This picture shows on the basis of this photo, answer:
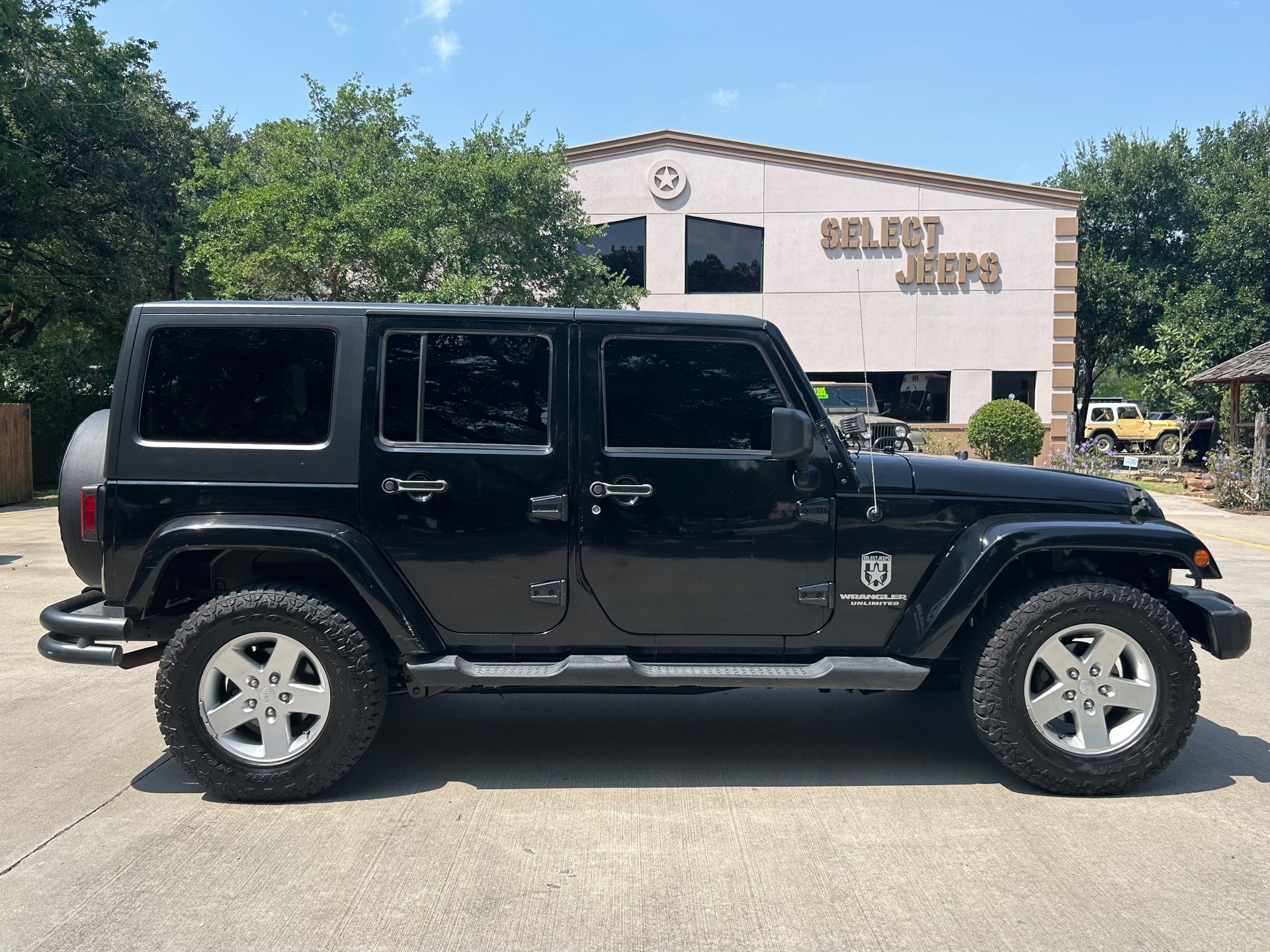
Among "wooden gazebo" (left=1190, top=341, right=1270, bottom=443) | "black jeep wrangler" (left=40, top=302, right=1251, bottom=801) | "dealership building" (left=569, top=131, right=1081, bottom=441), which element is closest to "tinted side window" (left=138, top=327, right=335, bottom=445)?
"black jeep wrangler" (left=40, top=302, right=1251, bottom=801)

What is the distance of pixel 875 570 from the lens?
4199 mm

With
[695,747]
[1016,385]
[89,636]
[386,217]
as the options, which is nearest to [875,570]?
[695,747]

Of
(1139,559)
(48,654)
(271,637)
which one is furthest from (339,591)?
(1139,559)

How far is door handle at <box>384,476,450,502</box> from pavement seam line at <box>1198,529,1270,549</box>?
11678 mm

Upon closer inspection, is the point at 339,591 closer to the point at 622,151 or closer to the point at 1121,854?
the point at 1121,854

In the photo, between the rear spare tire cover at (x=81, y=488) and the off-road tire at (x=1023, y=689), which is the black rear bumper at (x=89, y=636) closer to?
the rear spare tire cover at (x=81, y=488)

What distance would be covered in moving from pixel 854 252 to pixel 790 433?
21541 millimetres

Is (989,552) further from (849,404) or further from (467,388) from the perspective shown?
(849,404)

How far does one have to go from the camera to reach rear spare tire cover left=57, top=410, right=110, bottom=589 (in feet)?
13.5

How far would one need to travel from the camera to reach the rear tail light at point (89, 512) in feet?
13.4

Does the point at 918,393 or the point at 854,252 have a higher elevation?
the point at 854,252

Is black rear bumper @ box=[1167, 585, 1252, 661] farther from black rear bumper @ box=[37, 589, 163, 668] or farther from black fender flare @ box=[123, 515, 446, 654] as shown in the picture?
black rear bumper @ box=[37, 589, 163, 668]

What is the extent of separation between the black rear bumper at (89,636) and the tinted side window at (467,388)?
1.40 meters

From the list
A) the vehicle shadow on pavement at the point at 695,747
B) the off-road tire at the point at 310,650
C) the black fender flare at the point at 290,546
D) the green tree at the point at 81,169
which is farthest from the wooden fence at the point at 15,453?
the off-road tire at the point at 310,650
